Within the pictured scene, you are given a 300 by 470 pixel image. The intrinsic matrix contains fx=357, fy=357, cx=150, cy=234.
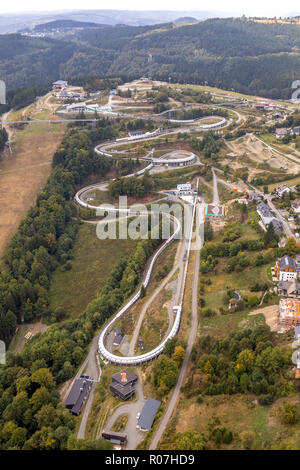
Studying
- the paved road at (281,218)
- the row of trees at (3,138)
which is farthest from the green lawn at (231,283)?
the row of trees at (3,138)

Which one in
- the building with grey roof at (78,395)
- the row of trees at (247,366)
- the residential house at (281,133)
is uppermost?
the residential house at (281,133)

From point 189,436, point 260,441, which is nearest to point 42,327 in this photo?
point 189,436

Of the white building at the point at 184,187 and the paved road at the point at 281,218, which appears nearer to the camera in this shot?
the paved road at the point at 281,218

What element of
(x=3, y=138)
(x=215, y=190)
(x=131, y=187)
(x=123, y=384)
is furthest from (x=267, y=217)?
(x=3, y=138)

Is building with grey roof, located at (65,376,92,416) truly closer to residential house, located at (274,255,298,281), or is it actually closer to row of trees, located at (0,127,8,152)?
residential house, located at (274,255,298,281)

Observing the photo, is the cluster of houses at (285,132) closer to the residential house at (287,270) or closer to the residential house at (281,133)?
the residential house at (281,133)

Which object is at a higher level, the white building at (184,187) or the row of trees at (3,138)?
the row of trees at (3,138)
